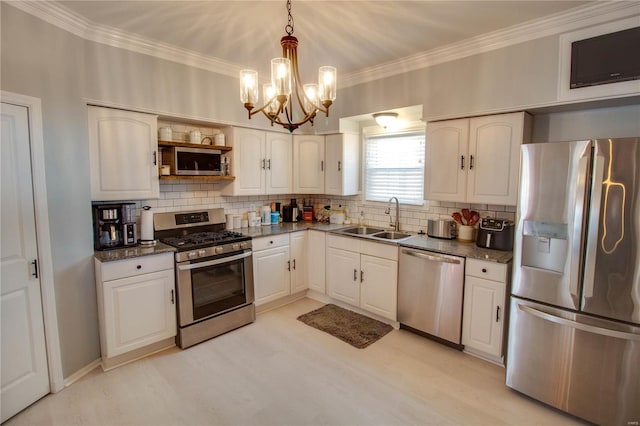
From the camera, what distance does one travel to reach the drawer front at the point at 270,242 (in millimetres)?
3512

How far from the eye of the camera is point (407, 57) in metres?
3.24

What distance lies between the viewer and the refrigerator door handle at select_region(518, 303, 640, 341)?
6.19ft

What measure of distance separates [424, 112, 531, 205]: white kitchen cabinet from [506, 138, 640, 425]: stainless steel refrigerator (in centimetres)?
59

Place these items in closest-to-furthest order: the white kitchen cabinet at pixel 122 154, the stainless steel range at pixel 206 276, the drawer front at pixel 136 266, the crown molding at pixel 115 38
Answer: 1. the crown molding at pixel 115 38
2. the drawer front at pixel 136 266
3. the white kitchen cabinet at pixel 122 154
4. the stainless steel range at pixel 206 276

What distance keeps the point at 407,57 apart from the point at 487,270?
86.3 inches

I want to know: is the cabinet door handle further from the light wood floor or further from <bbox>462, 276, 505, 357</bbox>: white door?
<bbox>462, 276, 505, 357</bbox>: white door

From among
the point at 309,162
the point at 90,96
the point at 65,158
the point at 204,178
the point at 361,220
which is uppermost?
the point at 90,96

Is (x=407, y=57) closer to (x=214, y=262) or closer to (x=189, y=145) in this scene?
(x=189, y=145)

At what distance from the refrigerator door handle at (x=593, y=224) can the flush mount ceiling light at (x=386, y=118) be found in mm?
2068

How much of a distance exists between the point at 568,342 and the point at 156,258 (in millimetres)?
3119

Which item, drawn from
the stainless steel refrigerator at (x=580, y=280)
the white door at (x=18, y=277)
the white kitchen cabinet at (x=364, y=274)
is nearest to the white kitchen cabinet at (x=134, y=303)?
the white door at (x=18, y=277)

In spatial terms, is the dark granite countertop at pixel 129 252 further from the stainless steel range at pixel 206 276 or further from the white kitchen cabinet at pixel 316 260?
the white kitchen cabinet at pixel 316 260

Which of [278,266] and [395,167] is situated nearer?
[278,266]

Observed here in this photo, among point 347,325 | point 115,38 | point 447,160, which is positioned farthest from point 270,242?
point 115,38
